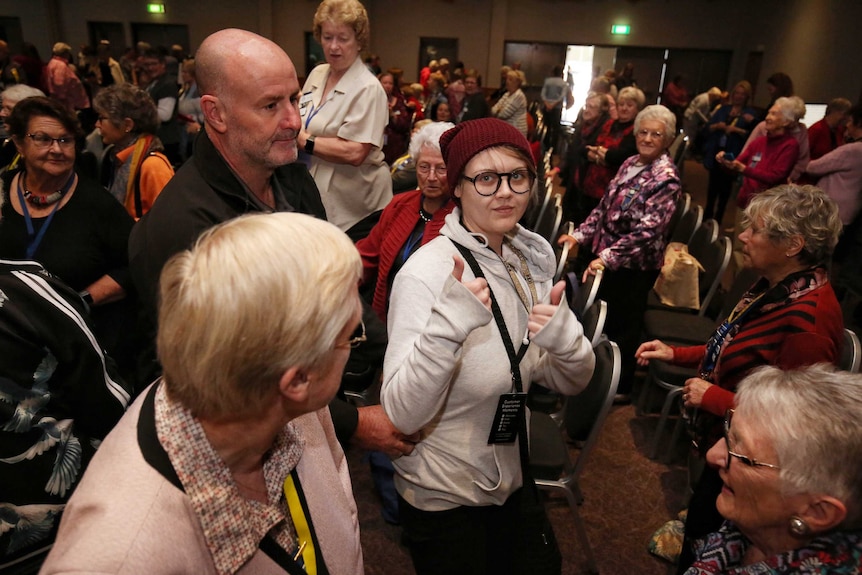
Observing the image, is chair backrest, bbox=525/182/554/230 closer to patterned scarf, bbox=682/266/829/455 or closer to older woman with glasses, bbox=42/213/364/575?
patterned scarf, bbox=682/266/829/455

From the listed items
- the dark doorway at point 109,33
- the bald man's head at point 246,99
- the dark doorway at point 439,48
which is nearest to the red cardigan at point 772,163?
the bald man's head at point 246,99

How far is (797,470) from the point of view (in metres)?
1.08

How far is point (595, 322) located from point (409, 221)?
3.00 feet

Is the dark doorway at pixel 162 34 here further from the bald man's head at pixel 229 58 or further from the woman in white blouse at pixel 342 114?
the bald man's head at pixel 229 58

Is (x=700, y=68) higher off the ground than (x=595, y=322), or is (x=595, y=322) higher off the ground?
(x=700, y=68)

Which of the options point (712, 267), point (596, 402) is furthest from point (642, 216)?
point (596, 402)

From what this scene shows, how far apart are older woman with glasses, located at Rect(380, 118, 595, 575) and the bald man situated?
0.49 ft

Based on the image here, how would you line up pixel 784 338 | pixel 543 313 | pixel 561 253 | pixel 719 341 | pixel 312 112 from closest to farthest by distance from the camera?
pixel 543 313
pixel 784 338
pixel 719 341
pixel 312 112
pixel 561 253

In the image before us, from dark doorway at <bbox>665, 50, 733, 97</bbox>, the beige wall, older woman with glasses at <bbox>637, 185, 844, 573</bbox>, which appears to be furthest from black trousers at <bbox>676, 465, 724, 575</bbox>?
dark doorway at <bbox>665, 50, 733, 97</bbox>

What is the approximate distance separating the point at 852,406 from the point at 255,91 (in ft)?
5.30

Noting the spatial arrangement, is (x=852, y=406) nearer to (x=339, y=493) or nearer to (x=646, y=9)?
(x=339, y=493)

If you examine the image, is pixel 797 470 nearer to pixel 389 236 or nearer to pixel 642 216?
pixel 389 236

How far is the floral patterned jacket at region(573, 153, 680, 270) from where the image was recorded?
10.4 feet

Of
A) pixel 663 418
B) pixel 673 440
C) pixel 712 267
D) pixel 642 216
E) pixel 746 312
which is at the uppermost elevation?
pixel 642 216
